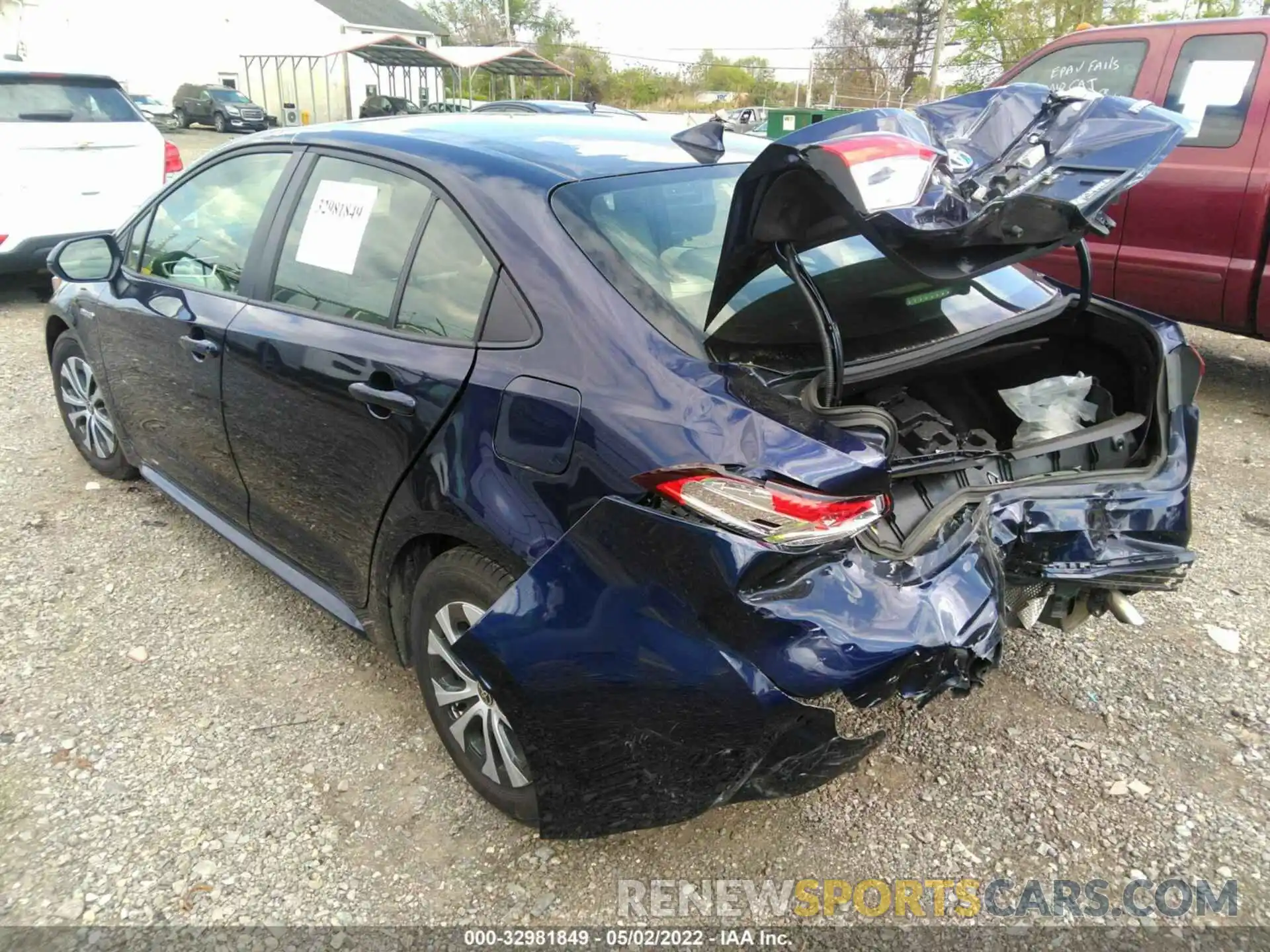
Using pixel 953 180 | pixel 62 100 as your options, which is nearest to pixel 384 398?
pixel 953 180

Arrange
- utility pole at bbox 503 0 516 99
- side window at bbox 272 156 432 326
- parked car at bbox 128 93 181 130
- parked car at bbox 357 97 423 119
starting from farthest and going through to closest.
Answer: utility pole at bbox 503 0 516 99 → parked car at bbox 128 93 181 130 → parked car at bbox 357 97 423 119 → side window at bbox 272 156 432 326

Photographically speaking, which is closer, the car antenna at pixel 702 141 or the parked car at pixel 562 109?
the car antenna at pixel 702 141

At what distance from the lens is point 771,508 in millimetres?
1718

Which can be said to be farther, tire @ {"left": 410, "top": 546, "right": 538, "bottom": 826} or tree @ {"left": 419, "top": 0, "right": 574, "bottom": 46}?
tree @ {"left": 419, "top": 0, "right": 574, "bottom": 46}

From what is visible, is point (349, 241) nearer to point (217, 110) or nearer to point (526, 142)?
point (526, 142)

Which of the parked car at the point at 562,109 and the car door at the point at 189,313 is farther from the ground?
the parked car at the point at 562,109

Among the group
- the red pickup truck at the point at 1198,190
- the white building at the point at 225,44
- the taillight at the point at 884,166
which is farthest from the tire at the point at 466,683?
the white building at the point at 225,44

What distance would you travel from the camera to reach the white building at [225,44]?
32906mm

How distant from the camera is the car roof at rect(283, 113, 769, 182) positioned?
2350 mm

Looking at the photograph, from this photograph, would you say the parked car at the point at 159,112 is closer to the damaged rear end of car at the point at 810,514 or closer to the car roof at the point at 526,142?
the car roof at the point at 526,142

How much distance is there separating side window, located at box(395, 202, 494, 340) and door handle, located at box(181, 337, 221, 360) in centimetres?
93

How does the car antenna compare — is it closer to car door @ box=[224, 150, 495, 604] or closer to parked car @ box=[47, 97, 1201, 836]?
parked car @ box=[47, 97, 1201, 836]

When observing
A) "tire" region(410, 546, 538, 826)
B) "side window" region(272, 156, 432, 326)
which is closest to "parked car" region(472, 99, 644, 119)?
"side window" region(272, 156, 432, 326)

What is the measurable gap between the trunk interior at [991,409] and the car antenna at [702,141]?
0.86m
